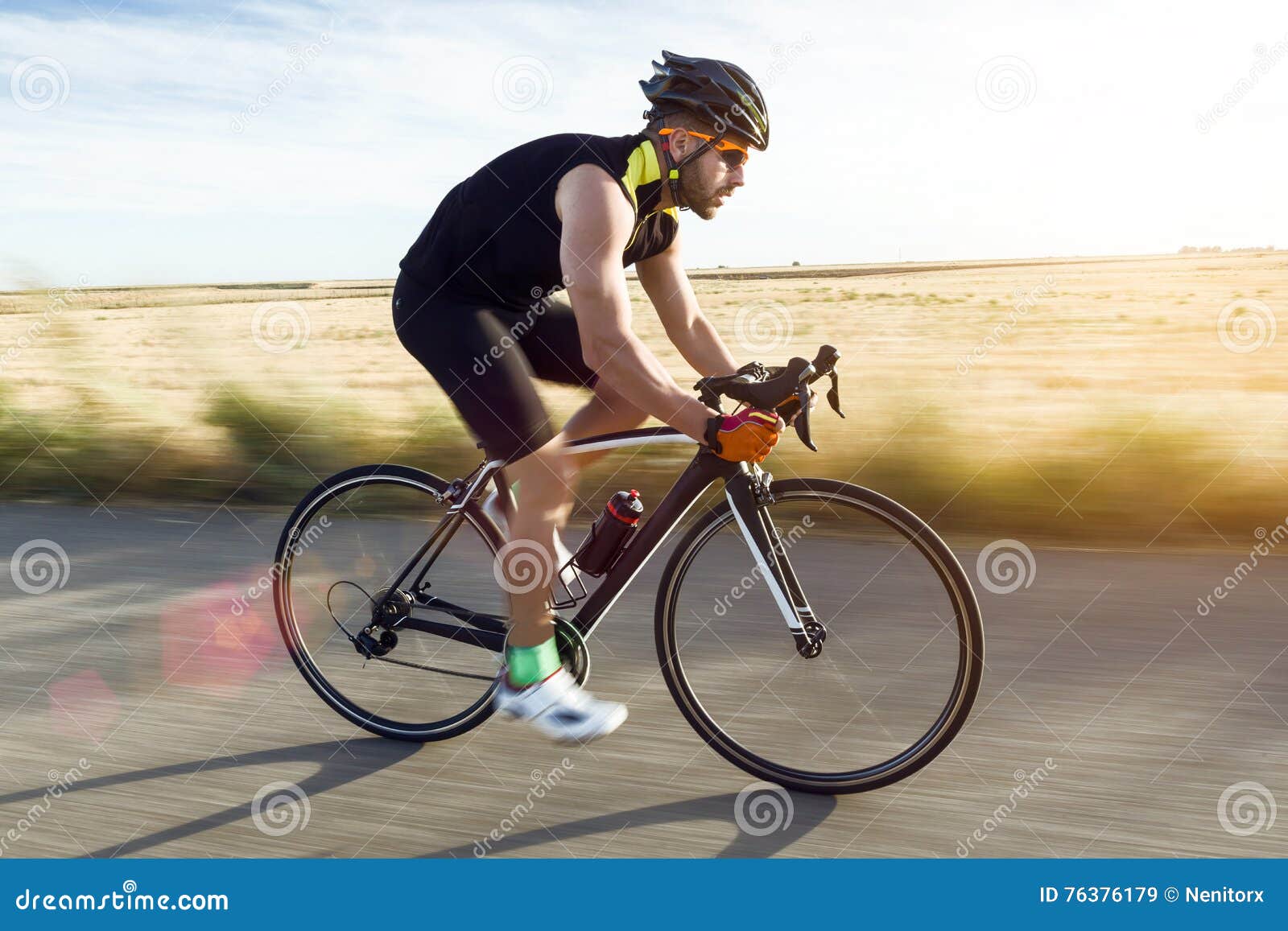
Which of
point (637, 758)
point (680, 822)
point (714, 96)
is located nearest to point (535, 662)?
point (637, 758)

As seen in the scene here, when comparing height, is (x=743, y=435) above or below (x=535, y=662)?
above

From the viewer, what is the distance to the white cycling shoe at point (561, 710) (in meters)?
3.33

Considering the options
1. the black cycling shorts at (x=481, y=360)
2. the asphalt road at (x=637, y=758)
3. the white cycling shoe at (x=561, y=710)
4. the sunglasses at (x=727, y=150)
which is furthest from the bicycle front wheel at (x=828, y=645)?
the sunglasses at (x=727, y=150)

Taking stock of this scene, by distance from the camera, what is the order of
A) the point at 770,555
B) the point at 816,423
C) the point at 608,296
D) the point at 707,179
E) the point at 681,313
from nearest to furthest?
the point at 608,296
the point at 707,179
the point at 770,555
the point at 681,313
the point at 816,423

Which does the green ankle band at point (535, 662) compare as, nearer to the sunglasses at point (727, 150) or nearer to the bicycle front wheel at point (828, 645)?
the bicycle front wheel at point (828, 645)

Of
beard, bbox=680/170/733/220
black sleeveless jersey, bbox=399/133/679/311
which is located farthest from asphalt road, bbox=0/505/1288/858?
beard, bbox=680/170/733/220

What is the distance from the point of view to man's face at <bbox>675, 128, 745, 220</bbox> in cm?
312

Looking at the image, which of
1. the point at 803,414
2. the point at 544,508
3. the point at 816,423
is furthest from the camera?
the point at 816,423

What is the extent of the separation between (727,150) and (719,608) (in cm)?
124

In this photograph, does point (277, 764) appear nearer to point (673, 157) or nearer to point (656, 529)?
point (656, 529)

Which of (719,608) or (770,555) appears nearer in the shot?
(770,555)

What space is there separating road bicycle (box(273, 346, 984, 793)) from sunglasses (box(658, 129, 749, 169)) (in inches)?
21.9

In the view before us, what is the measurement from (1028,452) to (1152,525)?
795 mm

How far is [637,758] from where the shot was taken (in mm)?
3330
